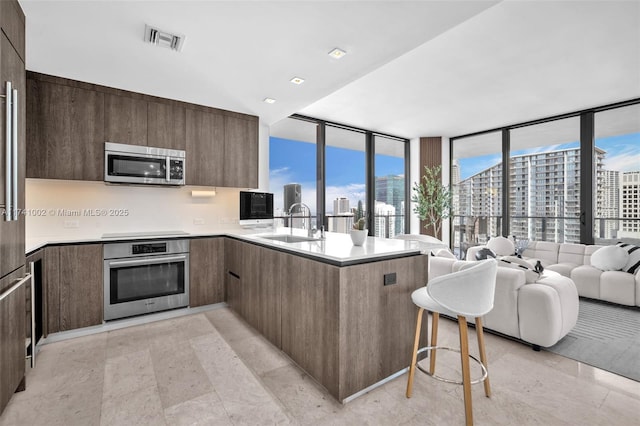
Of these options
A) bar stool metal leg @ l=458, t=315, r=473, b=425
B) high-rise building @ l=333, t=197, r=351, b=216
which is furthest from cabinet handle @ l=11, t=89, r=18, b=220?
high-rise building @ l=333, t=197, r=351, b=216

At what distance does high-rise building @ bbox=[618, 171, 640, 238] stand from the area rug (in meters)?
1.72

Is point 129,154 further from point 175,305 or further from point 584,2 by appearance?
point 584,2

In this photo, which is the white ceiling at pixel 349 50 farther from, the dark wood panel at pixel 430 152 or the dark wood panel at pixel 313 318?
Result: the dark wood panel at pixel 430 152

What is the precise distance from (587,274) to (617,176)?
6.65ft

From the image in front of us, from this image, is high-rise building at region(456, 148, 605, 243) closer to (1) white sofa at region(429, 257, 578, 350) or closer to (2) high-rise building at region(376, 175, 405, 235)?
(2) high-rise building at region(376, 175, 405, 235)

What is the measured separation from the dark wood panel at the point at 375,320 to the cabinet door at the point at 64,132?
2.97 m

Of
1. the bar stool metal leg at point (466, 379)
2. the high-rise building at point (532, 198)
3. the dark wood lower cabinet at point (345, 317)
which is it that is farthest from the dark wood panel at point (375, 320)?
the high-rise building at point (532, 198)

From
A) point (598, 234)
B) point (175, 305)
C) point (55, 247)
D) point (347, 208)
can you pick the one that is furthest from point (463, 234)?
point (55, 247)

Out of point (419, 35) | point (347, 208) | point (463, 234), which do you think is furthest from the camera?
point (463, 234)

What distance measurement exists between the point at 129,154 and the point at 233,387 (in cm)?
264

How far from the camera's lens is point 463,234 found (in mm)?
6676

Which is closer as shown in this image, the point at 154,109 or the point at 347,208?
the point at 154,109

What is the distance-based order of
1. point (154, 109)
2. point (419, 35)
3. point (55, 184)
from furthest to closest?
point (154, 109), point (55, 184), point (419, 35)

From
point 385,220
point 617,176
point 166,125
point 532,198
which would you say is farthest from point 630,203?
point 166,125
